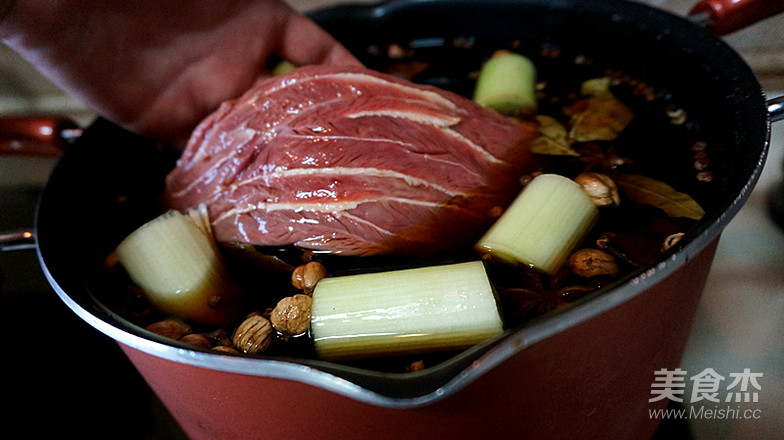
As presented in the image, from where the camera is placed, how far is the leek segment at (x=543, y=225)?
946 millimetres

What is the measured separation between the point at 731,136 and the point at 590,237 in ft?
0.97

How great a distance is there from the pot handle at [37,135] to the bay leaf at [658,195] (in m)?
1.26

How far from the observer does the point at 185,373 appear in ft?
2.43

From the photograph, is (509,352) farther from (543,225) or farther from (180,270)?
(180,270)

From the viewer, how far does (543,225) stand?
3.16 feet

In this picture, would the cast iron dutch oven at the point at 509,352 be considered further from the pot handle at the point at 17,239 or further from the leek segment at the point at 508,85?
the leek segment at the point at 508,85

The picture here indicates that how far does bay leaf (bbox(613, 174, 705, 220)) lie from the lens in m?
0.99

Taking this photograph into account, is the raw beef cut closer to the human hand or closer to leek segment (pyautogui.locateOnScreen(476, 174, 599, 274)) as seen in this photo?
leek segment (pyautogui.locateOnScreen(476, 174, 599, 274))

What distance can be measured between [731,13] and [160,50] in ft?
4.42

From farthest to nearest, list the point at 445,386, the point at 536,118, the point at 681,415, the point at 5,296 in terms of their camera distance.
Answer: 1. the point at 5,296
2. the point at 536,118
3. the point at 681,415
4. the point at 445,386

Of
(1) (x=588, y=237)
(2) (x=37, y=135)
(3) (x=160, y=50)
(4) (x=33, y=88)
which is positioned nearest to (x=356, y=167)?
(1) (x=588, y=237)

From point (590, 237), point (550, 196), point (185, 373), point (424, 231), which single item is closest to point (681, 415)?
point (590, 237)

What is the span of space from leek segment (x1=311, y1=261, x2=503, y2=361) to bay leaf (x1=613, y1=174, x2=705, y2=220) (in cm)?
41

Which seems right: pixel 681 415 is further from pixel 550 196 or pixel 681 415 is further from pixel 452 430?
pixel 452 430
